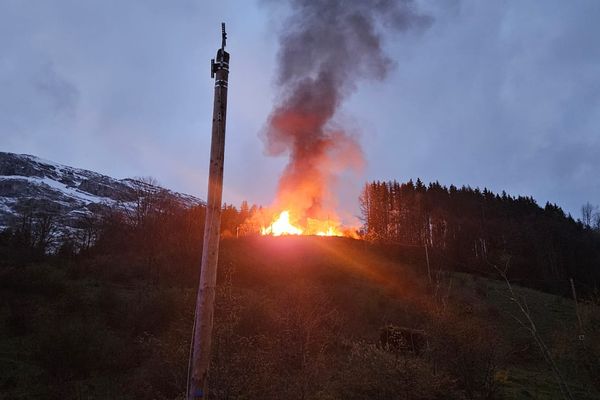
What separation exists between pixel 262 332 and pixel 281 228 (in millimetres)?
29064

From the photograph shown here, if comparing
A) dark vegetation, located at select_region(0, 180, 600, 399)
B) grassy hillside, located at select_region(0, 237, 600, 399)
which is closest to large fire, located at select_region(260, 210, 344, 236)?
dark vegetation, located at select_region(0, 180, 600, 399)

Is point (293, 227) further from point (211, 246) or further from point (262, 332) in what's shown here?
point (211, 246)

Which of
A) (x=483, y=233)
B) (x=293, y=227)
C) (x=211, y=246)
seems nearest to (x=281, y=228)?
(x=293, y=227)

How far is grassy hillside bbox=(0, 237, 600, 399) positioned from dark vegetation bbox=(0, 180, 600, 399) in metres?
0.06

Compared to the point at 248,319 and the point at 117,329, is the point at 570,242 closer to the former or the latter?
the point at 248,319

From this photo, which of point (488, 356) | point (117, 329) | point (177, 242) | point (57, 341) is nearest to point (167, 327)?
point (117, 329)

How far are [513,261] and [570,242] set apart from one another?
13.1 m

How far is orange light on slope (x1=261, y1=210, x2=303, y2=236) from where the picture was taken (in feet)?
155

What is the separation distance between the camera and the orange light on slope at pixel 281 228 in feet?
155

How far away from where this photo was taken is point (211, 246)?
5527 millimetres

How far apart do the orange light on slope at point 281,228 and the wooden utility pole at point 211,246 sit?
1579 inches

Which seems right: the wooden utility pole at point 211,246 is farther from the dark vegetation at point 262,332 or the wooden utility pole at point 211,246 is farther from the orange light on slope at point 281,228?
the orange light on slope at point 281,228

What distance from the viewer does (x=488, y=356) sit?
513 inches

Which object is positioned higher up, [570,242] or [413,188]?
[413,188]
